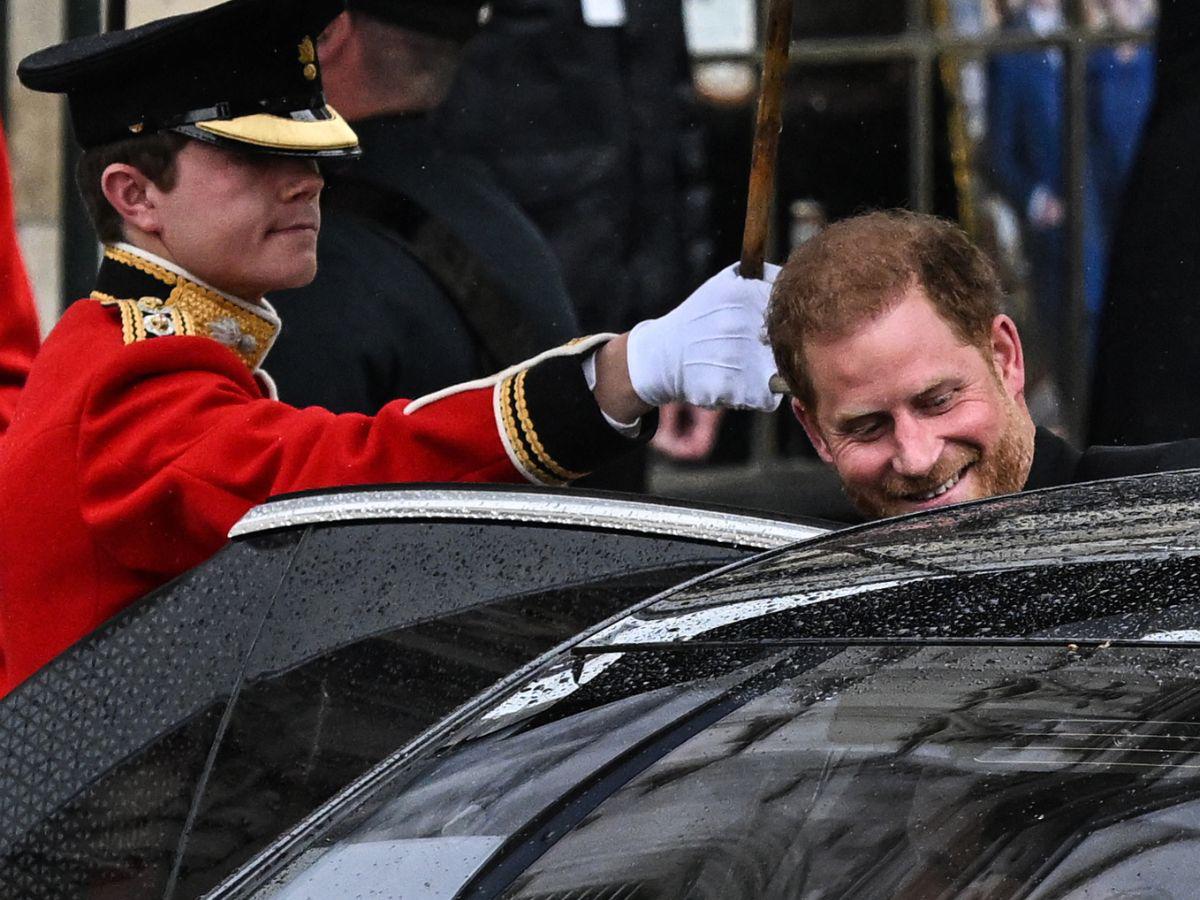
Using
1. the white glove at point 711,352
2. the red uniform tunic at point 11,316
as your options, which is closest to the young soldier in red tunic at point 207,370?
the white glove at point 711,352

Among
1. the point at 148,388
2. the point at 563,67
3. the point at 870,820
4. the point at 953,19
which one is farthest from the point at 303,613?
the point at 953,19

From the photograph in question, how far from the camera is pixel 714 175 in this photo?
563cm

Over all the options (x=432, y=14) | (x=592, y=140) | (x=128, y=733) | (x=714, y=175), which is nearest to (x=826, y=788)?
(x=128, y=733)

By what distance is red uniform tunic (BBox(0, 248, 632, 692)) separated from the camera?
255cm

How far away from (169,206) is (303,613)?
35.0 inches

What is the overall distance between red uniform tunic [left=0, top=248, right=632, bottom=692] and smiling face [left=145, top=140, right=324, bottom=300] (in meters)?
0.08

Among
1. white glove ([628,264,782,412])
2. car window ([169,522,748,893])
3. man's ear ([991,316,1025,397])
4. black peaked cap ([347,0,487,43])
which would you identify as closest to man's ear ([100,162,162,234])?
white glove ([628,264,782,412])

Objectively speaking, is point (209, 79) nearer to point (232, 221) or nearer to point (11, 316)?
point (232, 221)

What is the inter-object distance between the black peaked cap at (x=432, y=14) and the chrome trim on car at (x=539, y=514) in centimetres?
270

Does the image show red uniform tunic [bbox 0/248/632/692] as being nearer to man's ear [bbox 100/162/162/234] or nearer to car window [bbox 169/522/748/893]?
man's ear [bbox 100/162/162/234]

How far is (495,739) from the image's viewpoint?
1745 millimetres

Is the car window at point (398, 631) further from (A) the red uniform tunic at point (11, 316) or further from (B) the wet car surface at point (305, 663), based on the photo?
(A) the red uniform tunic at point (11, 316)

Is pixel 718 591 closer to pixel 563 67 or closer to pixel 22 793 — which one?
pixel 22 793

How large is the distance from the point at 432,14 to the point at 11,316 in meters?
1.58
